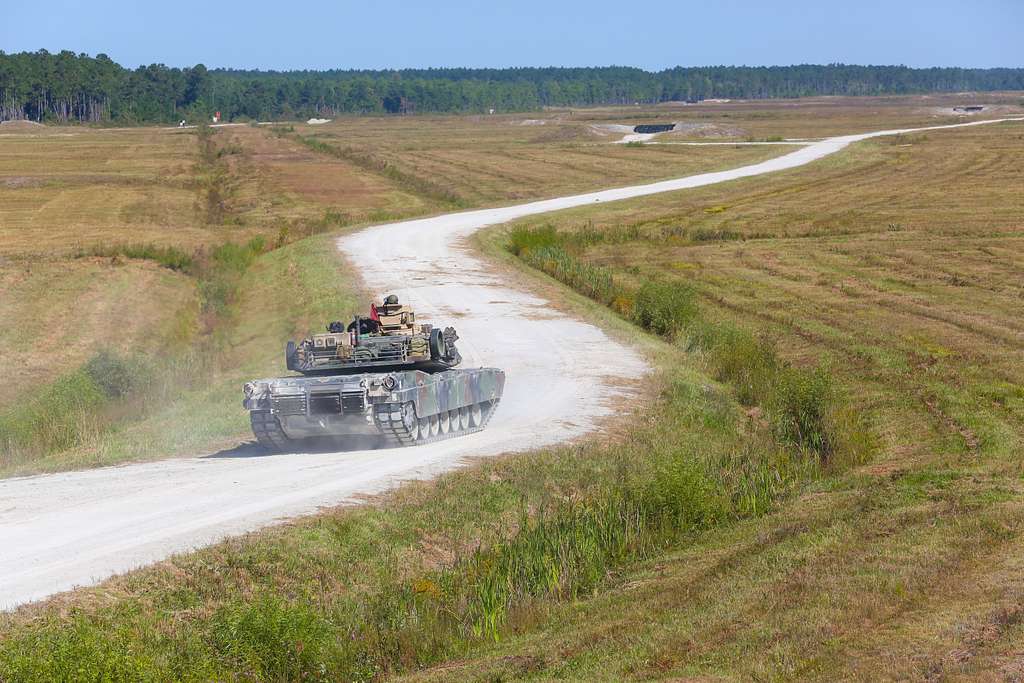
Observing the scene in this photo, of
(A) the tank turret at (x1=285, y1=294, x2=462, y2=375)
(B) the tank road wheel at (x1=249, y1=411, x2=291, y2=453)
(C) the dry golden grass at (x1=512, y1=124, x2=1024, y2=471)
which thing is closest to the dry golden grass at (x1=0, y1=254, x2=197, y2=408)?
(A) the tank turret at (x1=285, y1=294, x2=462, y2=375)

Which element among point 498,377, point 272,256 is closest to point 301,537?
point 498,377

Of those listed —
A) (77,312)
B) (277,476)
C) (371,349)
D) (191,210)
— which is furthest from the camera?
(191,210)

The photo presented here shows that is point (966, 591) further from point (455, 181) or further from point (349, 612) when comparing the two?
point (455, 181)

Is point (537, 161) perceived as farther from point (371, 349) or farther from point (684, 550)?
point (684, 550)

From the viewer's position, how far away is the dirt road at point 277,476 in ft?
46.3

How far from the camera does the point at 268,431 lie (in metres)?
20.9

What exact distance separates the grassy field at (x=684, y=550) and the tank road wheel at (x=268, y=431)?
2.53 m

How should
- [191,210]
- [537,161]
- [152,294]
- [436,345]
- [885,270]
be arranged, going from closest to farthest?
1. [436,345]
2. [152,294]
3. [885,270]
4. [191,210]
5. [537,161]

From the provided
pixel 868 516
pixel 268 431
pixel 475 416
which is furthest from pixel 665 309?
pixel 868 516

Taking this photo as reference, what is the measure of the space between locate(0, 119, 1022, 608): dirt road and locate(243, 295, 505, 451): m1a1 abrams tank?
0.46m

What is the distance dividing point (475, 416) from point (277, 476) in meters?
6.08

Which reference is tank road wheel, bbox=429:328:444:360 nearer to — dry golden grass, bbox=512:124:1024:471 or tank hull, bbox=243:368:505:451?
tank hull, bbox=243:368:505:451

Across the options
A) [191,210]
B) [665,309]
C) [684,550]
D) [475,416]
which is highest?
[191,210]

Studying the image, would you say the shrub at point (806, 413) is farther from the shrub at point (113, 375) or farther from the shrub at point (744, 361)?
the shrub at point (113, 375)
